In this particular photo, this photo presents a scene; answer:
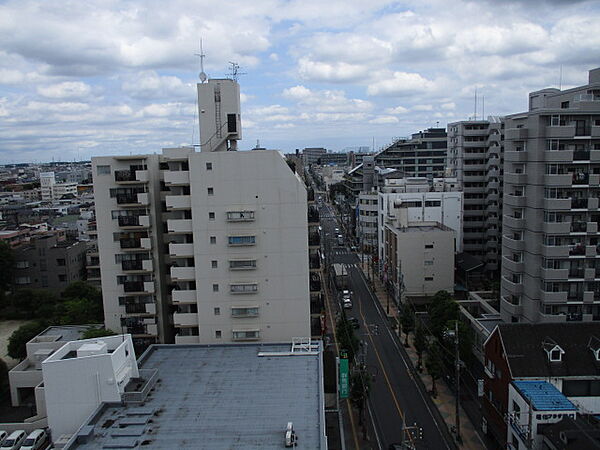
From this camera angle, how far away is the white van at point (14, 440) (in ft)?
70.2

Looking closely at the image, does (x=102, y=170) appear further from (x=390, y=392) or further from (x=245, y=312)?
(x=390, y=392)

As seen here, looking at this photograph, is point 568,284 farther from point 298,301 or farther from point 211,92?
point 211,92

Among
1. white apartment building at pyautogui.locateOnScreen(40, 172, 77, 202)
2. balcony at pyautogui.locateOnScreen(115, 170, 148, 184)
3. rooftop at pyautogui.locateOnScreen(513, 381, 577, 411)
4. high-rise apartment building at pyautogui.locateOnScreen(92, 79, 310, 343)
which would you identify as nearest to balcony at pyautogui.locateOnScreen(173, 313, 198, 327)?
high-rise apartment building at pyautogui.locateOnScreen(92, 79, 310, 343)

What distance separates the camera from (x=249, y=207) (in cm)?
2552

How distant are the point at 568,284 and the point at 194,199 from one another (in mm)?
23232

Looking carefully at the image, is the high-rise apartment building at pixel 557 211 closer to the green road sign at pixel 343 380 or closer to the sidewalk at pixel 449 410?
the sidewalk at pixel 449 410

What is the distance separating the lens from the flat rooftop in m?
16.2

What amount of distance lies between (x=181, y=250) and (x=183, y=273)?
1279mm

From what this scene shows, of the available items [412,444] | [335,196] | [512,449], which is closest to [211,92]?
[412,444]

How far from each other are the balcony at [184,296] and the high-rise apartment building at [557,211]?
20625 millimetres

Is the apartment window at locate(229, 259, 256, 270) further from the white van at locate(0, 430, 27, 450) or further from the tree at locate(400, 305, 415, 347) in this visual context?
the tree at locate(400, 305, 415, 347)

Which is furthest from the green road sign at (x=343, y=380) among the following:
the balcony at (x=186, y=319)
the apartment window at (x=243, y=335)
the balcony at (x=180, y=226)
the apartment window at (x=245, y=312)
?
the balcony at (x=180, y=226)

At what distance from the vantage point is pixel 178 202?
2634cm

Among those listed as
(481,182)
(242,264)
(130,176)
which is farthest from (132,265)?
(481,182)
